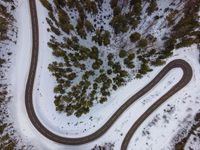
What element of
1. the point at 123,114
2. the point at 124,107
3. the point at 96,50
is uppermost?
the point at 96,50

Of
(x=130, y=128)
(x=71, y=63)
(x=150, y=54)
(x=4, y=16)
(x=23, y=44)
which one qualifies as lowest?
(x=130, y=128)

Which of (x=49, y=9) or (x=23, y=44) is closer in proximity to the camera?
(x=49, y=9)

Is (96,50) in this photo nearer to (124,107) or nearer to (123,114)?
(124,107)

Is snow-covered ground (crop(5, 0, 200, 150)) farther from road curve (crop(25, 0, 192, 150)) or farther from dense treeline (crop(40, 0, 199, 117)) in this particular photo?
dense treeline (crop(40, 0, 199, 117))

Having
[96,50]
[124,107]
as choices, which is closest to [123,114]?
[124,107]

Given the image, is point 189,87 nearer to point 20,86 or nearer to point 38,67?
point 38,67

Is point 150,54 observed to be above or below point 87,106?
above

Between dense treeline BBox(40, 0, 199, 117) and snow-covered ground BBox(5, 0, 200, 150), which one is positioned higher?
dense treeline BBox(40, 0, 199, 117)

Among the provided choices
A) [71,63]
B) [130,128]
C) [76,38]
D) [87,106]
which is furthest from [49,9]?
[130,128]

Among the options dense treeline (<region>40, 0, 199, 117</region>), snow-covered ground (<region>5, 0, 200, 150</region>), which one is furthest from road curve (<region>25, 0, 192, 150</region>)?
dense treeline (<region>40, 0, 199, 117</region>)
